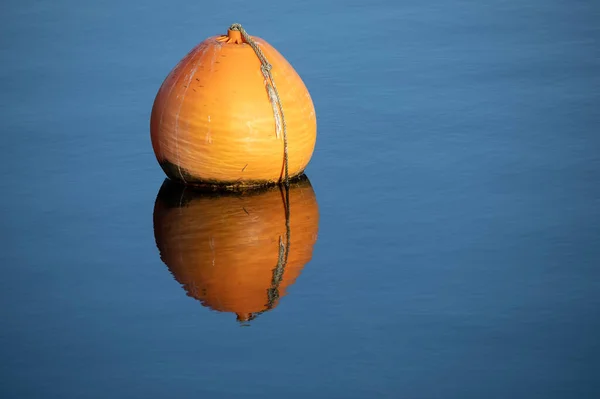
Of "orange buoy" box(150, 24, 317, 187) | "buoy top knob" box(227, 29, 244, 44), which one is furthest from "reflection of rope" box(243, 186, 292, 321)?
"buoy top knob" box(227, 29, 244, 44)

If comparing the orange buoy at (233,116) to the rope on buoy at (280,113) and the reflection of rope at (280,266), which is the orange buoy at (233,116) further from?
the reflection of rope at (280,266)

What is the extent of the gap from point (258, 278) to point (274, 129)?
5.36 feet

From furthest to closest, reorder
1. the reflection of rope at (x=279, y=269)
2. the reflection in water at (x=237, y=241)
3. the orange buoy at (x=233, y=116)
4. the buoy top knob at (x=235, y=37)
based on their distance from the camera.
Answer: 1. the buoy top knob at (x=235, y=37)
2. the orange buoy at (x=233, y=116)
3. the reflection in water at (x=237, y=241)
4. the reflection of rope at (x=279, y=269)

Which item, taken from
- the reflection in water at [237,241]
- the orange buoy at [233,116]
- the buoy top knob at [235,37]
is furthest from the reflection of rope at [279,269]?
the buoy top knob at [235,37]

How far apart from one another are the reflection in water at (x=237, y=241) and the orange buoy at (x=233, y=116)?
273mm

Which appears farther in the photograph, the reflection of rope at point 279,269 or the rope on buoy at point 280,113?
the rope on buoy at point 280,113

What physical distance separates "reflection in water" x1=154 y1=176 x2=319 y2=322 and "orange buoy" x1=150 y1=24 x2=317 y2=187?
10.8 inches

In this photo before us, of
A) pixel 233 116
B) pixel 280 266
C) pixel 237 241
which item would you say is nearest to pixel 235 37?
pixel 233 116

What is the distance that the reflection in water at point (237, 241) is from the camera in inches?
473

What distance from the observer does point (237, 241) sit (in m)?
12.8

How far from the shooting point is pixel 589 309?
37.9 ft

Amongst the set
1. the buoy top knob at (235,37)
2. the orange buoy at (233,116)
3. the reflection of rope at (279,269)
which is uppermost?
the buoy top knob at (235,37)

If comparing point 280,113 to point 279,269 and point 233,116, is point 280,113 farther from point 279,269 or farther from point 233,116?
point 279,269

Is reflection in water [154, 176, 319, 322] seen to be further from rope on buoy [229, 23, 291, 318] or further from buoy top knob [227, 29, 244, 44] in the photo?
buoy top knob [227, 29, 244, 44]
